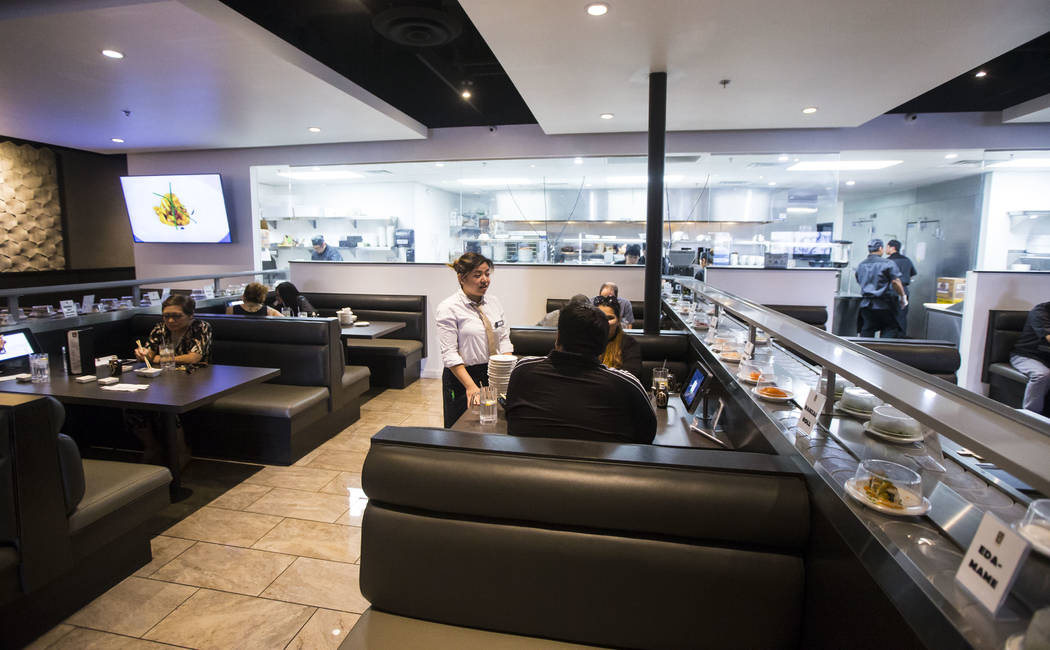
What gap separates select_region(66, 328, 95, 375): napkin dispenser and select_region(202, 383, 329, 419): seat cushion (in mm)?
760

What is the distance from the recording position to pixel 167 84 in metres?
4.54

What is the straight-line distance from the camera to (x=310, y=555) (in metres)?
2.74

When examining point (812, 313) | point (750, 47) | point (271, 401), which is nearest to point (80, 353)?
point (271, 401)

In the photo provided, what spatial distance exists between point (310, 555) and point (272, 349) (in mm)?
2112

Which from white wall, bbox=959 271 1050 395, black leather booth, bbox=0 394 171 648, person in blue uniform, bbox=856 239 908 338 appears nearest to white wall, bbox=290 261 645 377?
person in blue uniform, bbox=856 239 908 338

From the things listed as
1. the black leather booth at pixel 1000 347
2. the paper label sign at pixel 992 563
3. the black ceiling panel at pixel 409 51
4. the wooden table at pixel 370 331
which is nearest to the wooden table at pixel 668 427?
the paper label sign at pixel 992 563

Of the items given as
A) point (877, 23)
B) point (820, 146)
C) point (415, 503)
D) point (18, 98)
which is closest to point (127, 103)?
point (18, 98)

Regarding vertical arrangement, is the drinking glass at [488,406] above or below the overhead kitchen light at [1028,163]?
below

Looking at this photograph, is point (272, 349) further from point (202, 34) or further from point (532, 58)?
point (532, 58)

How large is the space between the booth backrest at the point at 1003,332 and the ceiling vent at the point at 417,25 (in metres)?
6.19

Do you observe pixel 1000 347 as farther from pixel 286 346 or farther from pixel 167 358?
pixel 167 358

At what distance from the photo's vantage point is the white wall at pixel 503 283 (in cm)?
633

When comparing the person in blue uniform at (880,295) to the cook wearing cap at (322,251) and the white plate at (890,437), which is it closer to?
the white plate at (890,437)

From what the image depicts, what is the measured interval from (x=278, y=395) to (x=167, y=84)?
3.02 m
